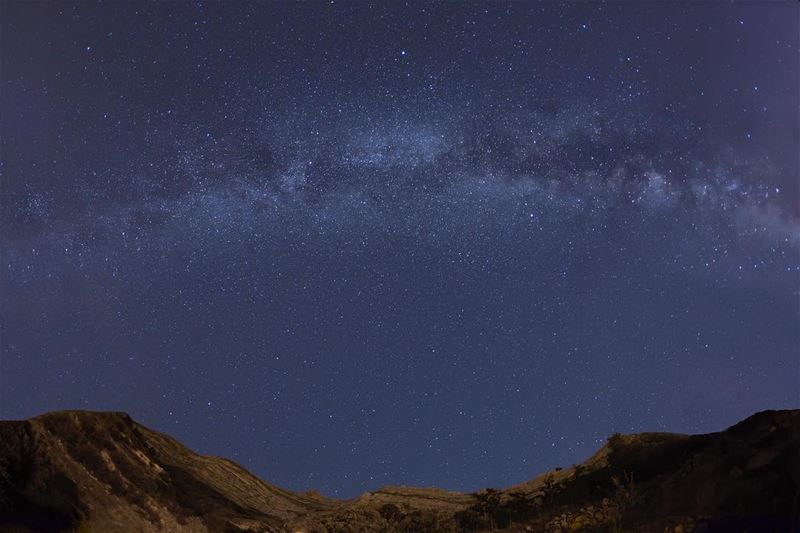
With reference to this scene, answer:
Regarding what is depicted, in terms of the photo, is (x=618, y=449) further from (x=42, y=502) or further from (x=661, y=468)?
(x=42, y=502)

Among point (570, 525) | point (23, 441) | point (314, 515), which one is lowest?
point (570, 525)

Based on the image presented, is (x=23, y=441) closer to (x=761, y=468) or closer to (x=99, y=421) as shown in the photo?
(x=99, y=421)

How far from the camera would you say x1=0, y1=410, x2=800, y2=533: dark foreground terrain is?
13.8 metres

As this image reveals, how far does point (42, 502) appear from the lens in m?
15.0

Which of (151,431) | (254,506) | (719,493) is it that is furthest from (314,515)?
(719,493)

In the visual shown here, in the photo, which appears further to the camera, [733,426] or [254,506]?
[254,506]

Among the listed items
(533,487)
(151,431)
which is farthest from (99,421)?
(533,487)

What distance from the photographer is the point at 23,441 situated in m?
16.0

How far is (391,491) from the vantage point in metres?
21.2

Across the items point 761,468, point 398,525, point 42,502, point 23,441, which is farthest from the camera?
point 398,525

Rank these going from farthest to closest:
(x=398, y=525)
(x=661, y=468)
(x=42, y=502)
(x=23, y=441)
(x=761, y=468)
→ (x=398, y=525) < (x=661, y=468) < (x=23, y=441) < (x=42, y=502) < (x=761, y=468)

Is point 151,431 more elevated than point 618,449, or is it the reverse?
point 151,431

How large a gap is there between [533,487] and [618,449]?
261cm

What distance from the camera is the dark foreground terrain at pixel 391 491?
1384 cm
